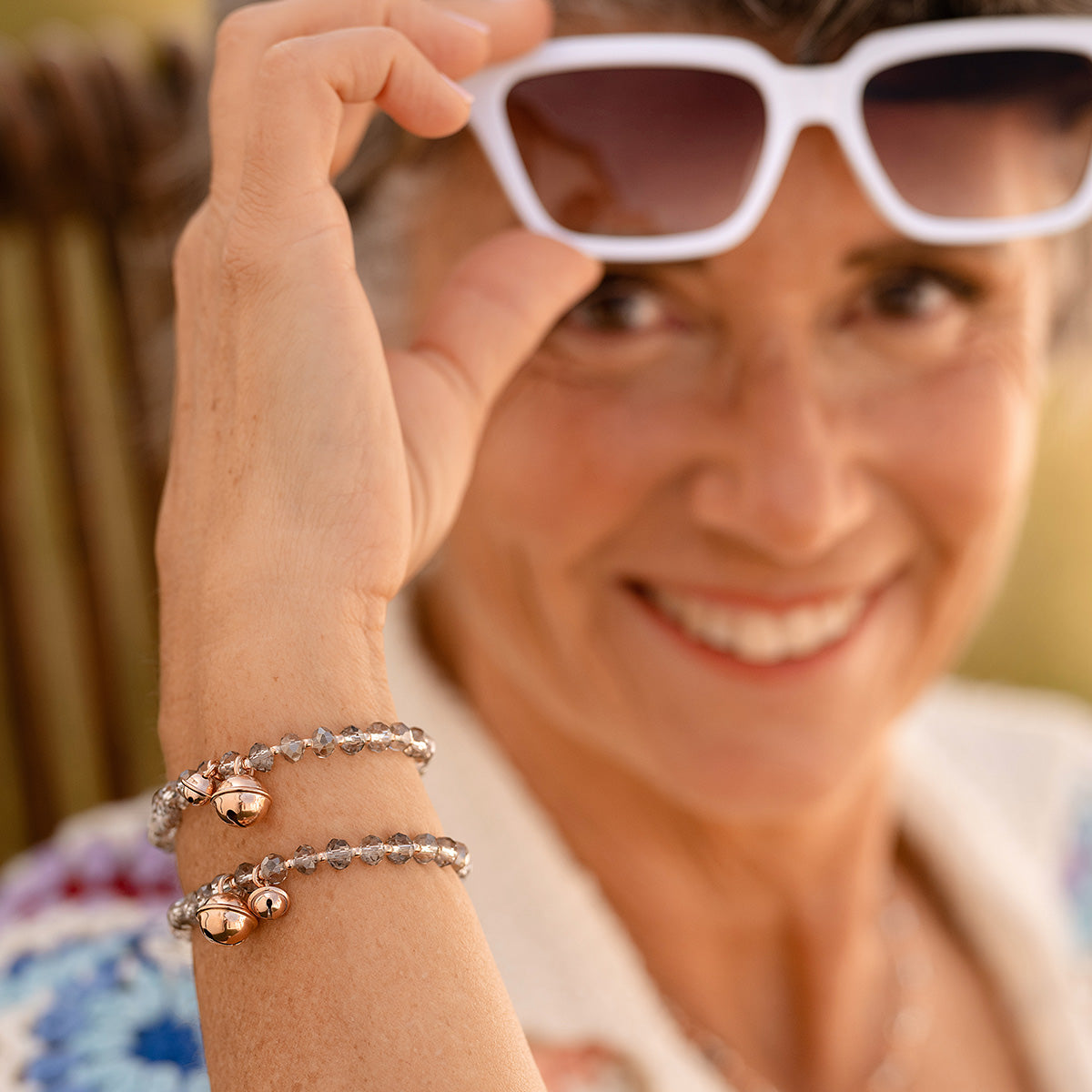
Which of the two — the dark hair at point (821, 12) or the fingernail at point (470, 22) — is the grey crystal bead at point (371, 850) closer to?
the fingernail at point (470, 22)

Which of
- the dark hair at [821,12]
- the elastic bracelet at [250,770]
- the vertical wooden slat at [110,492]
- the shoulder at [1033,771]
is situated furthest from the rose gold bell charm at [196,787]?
the shoulder at [1033,771]

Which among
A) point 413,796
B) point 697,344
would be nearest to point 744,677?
point 697,344

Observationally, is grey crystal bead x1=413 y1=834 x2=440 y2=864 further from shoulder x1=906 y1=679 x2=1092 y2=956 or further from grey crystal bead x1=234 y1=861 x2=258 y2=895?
shoulder x1=906 y1=679 x2=1092 y2=956

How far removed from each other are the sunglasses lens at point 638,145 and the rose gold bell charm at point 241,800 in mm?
516

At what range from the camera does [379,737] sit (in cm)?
61

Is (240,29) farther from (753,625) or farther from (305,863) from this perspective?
(753,625)

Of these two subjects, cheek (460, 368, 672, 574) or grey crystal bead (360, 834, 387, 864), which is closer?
grey crystal bead (360, 834, 387, 864)

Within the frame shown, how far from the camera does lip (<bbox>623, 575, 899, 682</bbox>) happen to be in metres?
1.08

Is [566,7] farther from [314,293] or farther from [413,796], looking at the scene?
[413,796]

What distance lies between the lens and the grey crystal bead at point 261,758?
0.59m

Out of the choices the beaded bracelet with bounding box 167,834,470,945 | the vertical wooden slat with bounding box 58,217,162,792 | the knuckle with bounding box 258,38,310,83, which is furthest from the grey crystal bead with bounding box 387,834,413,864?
the vertical wooden slat with bounding box 58,217,162,792

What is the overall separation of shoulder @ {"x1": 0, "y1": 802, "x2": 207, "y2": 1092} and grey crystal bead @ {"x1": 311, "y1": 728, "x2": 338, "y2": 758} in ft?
0.98

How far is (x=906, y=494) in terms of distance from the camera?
106cm

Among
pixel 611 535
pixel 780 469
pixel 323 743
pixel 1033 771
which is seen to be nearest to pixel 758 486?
pixel 780 469
